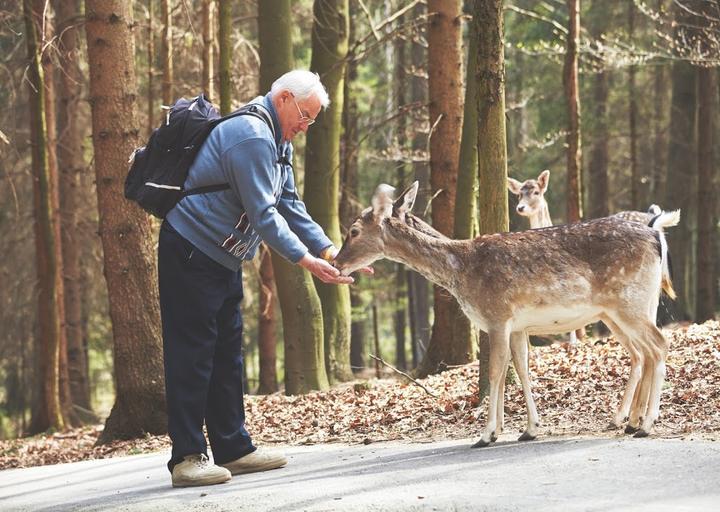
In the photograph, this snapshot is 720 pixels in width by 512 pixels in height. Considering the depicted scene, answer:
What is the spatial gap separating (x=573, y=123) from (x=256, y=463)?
1252 centimetres

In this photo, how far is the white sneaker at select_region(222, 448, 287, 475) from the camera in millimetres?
8047

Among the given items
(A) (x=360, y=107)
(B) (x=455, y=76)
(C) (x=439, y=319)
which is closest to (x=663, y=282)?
(C) (x=439, y=319)

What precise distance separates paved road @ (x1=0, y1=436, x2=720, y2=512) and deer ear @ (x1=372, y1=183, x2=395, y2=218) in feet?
6.68

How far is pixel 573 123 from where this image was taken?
18.9 metres

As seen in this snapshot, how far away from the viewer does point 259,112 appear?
24.4 feet

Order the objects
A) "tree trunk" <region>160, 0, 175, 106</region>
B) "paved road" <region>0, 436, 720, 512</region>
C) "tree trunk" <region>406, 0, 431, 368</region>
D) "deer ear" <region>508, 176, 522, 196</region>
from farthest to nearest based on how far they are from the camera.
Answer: "tree trunk" <region>406, 0, 431, 368</region>, "tree trunk" <region>160, 0, 175, 106</region>, "deer ear" <region>508, 176, 522, 196</region>, "paved road" <region>0, 436, 720, 512</region>

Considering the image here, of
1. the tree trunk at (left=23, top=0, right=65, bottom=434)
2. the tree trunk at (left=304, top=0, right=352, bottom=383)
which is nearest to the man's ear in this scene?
the tree trunk at (left=304, top=0, right=352, bottom=383)

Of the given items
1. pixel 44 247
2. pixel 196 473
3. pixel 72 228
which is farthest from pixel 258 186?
pixel 72 228

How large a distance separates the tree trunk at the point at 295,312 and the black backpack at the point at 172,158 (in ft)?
25.8

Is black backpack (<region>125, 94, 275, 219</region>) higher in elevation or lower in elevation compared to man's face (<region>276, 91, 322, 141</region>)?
lower

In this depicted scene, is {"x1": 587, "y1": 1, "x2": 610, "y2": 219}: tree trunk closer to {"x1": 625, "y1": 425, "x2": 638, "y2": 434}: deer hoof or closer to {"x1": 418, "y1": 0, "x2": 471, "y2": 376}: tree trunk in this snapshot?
{"x1": 418, "y1": 0, "x2": 471, "y2": 376}: tree trunk

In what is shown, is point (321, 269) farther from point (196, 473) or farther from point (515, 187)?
point (515, 187)

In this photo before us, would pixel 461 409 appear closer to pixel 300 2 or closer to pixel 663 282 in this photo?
pixel 663 282

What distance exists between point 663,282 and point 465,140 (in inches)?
211
